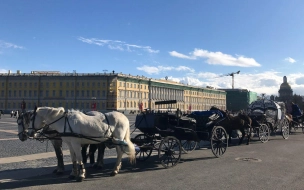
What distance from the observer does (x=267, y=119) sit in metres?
19.0

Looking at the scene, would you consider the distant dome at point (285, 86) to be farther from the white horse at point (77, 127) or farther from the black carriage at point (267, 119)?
the white horse at point (77, 127)

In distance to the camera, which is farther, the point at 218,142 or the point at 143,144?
the point at 218,142

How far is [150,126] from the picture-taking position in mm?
10867

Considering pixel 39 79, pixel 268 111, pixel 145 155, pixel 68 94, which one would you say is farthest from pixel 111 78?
pixel 145 155

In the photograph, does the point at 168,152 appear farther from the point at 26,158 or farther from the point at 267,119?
the point at 267,119

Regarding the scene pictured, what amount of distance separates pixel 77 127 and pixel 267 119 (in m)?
13.8

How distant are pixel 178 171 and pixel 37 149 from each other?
7.43m

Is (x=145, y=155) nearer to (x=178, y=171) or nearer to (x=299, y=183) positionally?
(x=178, y=171)

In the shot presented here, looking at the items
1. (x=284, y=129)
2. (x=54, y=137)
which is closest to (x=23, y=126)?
(x=54, y=137)

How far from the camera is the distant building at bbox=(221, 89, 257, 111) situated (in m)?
157

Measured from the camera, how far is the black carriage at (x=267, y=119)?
58.9ft

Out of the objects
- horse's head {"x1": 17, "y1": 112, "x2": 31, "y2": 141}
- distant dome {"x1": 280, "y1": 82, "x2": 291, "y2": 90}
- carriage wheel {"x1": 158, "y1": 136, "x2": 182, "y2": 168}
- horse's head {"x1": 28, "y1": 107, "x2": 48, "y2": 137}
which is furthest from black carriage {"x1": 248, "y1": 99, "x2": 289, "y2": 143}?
distant dome {"x1": 280, "y1": 82, "x2": 291, "y2": 90}

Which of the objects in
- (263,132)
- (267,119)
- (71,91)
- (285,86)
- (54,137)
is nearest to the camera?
(54,137)

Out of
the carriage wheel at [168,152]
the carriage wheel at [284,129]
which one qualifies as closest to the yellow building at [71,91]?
the carriage wheel at [284,129]
